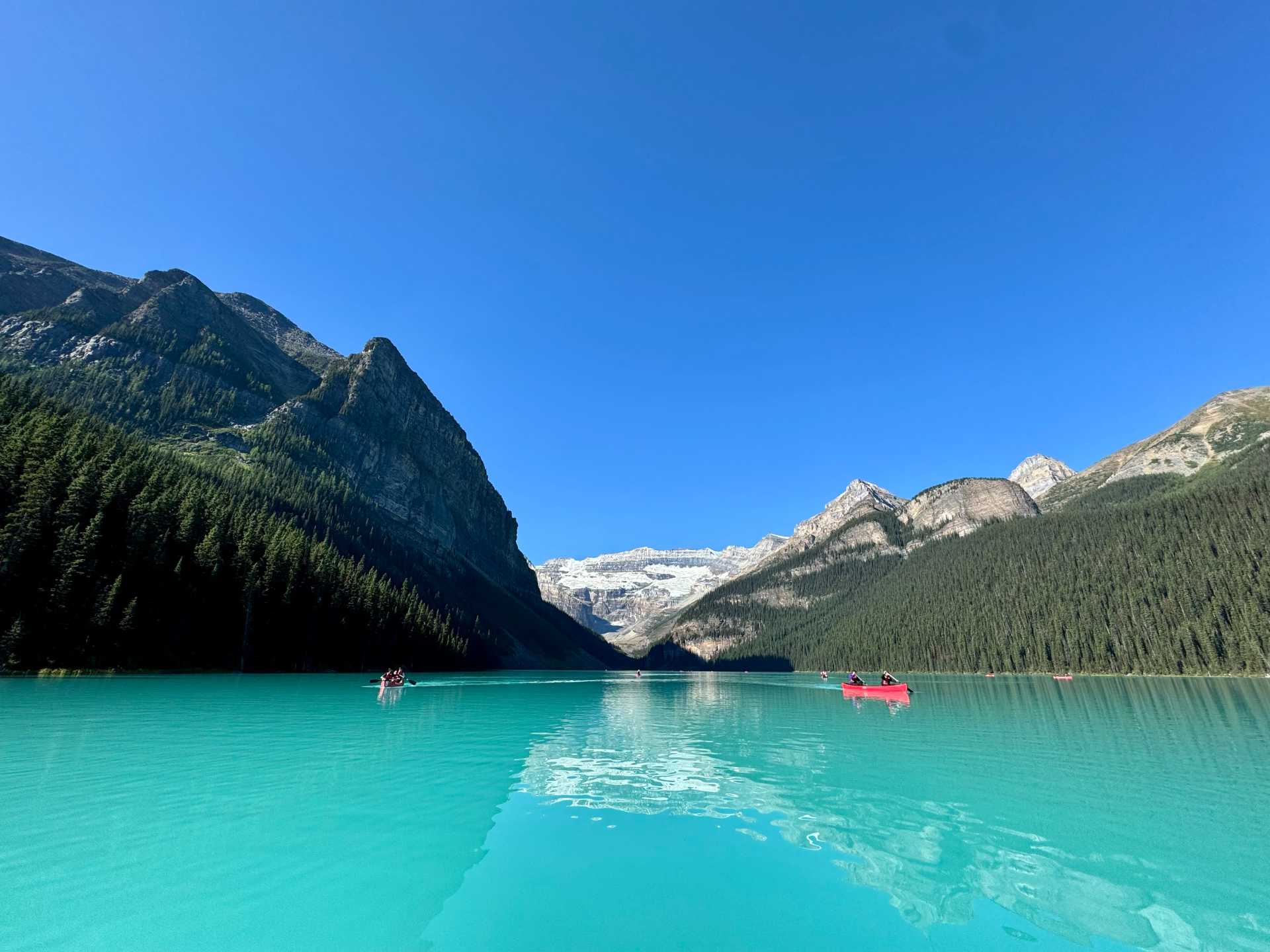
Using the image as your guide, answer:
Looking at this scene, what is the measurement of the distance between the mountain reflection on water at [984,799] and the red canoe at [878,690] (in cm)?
2784

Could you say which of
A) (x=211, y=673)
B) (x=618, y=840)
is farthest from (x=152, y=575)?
(x=618, y=840)

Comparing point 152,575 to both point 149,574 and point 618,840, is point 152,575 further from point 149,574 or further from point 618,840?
point 618,840

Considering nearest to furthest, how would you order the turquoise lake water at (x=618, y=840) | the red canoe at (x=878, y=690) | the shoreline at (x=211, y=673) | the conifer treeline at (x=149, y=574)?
the turquoise lake water at (x=618, y=840)
the shoreline at (x=211, y=673)
the conifer treeline at (x=149, y=574)
the red canoe at (x=878, y=690)

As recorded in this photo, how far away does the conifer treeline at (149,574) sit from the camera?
206ft

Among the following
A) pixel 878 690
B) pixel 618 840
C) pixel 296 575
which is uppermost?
pixel 296 575

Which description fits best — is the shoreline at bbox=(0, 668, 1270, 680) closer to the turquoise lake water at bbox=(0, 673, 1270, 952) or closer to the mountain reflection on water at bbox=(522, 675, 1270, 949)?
the turquoise lake water at bbox=(0, 673, 1270, 952)

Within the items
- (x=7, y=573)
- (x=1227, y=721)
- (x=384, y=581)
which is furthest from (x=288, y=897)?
(x=384, y=581)

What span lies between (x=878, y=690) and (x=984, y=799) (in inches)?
2425

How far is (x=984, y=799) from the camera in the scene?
1916 cm

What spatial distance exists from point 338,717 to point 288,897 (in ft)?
109

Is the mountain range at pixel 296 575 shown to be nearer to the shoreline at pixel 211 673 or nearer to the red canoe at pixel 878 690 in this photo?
the shoreline at pixel 211 673

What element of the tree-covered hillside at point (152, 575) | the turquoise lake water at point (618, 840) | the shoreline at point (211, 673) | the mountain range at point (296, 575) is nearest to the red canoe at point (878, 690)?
the turquoise lake water at point (618, 840)

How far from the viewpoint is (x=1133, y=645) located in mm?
122688

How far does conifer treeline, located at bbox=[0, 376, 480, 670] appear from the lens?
206 ft
